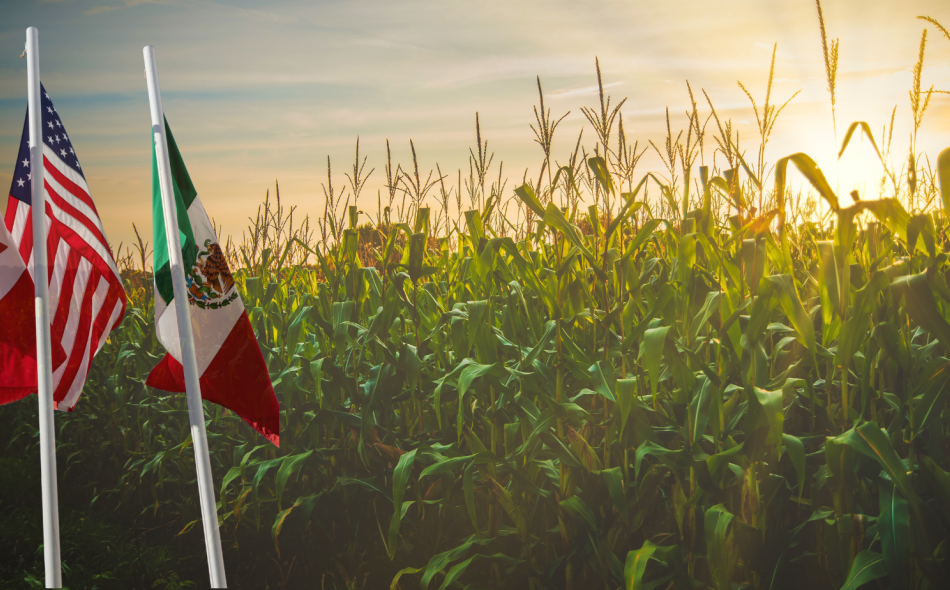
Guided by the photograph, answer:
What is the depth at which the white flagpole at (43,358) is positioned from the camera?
2.59m

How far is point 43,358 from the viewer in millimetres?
2621

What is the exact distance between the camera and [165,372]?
273 centimetres

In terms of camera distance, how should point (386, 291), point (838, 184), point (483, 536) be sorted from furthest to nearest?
point (386, 291) < point (483, 536) < point (838, 184)

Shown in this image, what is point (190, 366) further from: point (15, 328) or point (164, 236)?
point (15, 328)

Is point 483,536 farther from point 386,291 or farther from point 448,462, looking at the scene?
point 386,291

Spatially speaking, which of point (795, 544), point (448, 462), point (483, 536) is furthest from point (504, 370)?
point (795, 544)

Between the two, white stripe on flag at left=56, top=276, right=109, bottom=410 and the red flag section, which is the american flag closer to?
white stripe on flag at left=56, top=276, right=109, bottom=410

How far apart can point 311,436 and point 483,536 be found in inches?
52.9

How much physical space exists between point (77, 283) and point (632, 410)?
9.76ft

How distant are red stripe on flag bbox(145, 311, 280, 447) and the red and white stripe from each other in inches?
34.6

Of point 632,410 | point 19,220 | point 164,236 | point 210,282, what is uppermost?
point 19,220

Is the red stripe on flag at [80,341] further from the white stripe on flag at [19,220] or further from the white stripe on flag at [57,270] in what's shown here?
the white stripe on flag at [19,220]

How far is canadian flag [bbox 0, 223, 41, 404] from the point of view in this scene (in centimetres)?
286

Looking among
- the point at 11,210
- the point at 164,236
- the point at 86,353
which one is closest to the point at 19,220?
the point at 11,210
